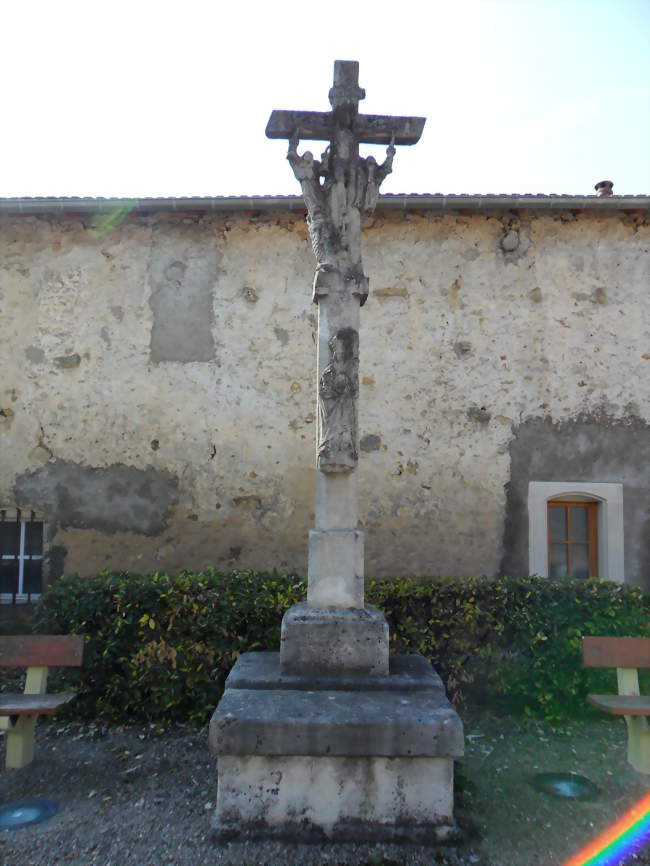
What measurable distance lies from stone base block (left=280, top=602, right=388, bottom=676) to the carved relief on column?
858 mm

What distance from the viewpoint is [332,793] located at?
3.06m

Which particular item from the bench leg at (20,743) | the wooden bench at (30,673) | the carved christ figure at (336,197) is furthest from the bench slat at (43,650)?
the carved christ figure at (336,197)

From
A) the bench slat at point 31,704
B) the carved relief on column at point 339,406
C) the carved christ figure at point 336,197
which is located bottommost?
the bench slat at point 31,704

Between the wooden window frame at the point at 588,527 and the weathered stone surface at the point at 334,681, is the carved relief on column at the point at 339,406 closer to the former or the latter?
the weathered stone surface at the point at 334,681

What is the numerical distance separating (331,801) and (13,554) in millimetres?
4832

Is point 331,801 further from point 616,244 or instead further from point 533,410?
point 616,244

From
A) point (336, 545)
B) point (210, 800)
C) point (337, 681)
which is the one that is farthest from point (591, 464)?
point (210, 800)

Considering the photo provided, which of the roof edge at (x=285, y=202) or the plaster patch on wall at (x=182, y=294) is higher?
the roof edge at (x=285, y=202)

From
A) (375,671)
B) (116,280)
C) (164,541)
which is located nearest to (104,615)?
(164,541)

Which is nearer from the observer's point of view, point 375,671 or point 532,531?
point 375,671

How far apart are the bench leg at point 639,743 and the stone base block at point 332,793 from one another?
1483mm

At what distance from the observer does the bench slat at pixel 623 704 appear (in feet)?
12.0

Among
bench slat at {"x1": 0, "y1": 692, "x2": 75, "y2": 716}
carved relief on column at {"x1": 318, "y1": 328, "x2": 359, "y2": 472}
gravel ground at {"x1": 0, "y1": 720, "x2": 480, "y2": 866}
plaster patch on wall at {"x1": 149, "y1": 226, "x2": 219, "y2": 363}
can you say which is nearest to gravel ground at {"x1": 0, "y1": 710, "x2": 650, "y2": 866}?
gravel ground at {"x1": 0, "y1": 720, "x2": 480, "y2": 866}

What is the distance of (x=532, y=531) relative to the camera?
6.48 m
